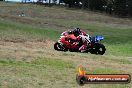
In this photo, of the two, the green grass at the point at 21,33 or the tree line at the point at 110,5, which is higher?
the green grass at the point at 21,33

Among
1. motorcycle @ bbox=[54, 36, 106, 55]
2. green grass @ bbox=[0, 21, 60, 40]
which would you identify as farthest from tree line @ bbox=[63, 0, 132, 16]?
motorcycle @ bbox=[54, 36, 106, 55]

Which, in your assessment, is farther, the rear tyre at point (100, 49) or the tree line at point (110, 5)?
the tree line at point (110, 5)

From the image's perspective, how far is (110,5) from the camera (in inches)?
3824

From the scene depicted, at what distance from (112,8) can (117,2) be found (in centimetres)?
252

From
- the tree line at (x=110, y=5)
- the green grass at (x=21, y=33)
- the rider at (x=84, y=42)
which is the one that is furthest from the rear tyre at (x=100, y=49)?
the tree line at (x=110, y=5)

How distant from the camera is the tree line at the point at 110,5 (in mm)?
96750

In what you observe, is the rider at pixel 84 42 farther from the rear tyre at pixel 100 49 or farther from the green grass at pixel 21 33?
the green grass at pixel 21 33

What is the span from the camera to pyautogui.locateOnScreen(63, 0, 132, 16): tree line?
9675 cm

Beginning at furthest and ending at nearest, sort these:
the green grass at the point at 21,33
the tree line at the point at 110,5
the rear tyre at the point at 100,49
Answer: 1. the tree line at the point at 110,5
2. the green grass at the point at 21,33
3. the rear tyre at the point at 100,49

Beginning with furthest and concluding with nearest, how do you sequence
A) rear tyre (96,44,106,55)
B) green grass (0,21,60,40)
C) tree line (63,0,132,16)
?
tree line (63,0,132,16)
green grass (0,21,60,40)
rear tyre (96,44,106,55)

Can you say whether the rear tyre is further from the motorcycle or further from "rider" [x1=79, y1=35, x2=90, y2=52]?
"rider" [x1=79, y1=35, x2=90, y2=52]

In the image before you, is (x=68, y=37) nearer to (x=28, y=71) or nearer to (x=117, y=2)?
(x=28, y=71)

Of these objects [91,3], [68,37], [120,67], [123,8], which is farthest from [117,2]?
[120,67]

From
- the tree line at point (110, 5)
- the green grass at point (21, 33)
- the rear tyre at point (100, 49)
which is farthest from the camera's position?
the tree line at point (110, 5)
